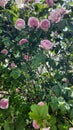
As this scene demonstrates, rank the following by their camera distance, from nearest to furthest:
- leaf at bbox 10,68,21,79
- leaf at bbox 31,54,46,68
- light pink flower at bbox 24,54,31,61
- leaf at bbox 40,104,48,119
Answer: leaf at bbox 40,104,48,119 < leaf at bbox 31,54,46,68 < leaf at bbox 10,68,21,79 < light pink flower at bbox 24,54,31,61

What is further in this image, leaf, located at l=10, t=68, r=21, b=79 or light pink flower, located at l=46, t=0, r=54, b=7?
light pink flower, located at l=46, t=0, r=54, b=7

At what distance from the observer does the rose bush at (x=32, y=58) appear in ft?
5.85

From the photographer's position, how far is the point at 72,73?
1.98 meters

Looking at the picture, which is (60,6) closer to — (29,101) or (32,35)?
(32,35)

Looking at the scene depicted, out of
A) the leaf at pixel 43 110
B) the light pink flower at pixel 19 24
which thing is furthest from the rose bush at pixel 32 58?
the leaf at pixel 43 110

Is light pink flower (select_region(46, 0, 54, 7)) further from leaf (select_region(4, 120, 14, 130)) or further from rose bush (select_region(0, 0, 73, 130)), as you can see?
leaf (select_region(4, 120, 14, 130))

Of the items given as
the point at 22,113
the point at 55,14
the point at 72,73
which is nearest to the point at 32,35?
the point at 55,14

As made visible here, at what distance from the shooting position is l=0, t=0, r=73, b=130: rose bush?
1783 millimetres

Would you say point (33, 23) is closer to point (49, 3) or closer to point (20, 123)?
point (49, 3)

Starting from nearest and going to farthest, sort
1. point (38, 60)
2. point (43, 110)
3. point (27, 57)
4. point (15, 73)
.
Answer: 1. point (43, 110)
2. point (38, 60)
3. point (15, 73)
4. point (27, 57)

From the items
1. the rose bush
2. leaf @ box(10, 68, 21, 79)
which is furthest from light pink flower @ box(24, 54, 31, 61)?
leaf @ box(10, 68, 21, 79)

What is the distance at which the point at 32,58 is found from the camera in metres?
1.86

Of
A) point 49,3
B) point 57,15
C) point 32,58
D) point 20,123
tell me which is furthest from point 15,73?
point 49,3

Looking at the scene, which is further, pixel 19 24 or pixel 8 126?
pixel 19 24
